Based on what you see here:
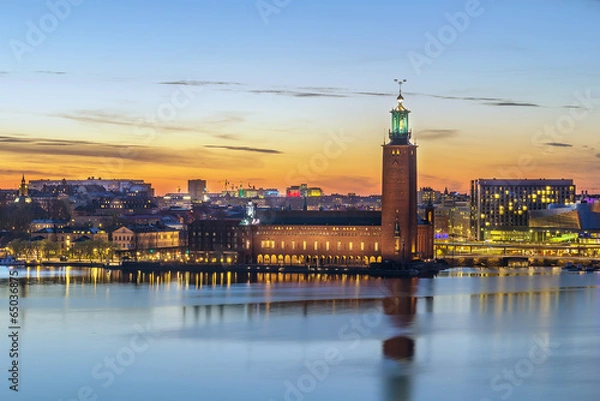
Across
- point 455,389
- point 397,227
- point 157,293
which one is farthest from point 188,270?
point 455,389

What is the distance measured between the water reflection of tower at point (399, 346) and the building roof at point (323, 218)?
8.67 metres

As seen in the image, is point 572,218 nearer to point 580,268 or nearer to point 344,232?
point 580,268

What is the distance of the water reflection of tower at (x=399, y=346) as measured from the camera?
15000mm

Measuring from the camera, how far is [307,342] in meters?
18.7

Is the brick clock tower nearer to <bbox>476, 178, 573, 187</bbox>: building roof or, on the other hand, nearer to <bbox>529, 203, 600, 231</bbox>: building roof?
<bbox>529, 203, 600, 231</bbox>: building roof

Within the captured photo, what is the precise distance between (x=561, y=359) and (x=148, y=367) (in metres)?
5.79

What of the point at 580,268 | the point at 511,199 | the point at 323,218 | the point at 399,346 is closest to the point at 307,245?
the point at 323,218

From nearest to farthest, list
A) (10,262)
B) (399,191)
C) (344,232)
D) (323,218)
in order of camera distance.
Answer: (399,191) → (344,232) → (323,218) → (10,262)

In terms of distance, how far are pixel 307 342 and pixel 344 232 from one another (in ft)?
60.0

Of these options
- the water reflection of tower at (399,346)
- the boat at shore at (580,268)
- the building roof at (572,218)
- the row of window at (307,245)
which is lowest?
the water reflection of tower at (399,346)

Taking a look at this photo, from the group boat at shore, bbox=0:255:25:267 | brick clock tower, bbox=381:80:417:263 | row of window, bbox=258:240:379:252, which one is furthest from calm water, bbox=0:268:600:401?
boat at shore, bbox=0:255:25:267

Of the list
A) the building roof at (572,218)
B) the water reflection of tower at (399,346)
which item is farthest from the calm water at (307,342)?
the building roof at (572,218)

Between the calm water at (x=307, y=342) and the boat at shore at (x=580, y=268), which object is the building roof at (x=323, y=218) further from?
the calm water at (x=307, y=342)

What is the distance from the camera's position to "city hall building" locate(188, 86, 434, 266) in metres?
35.2
